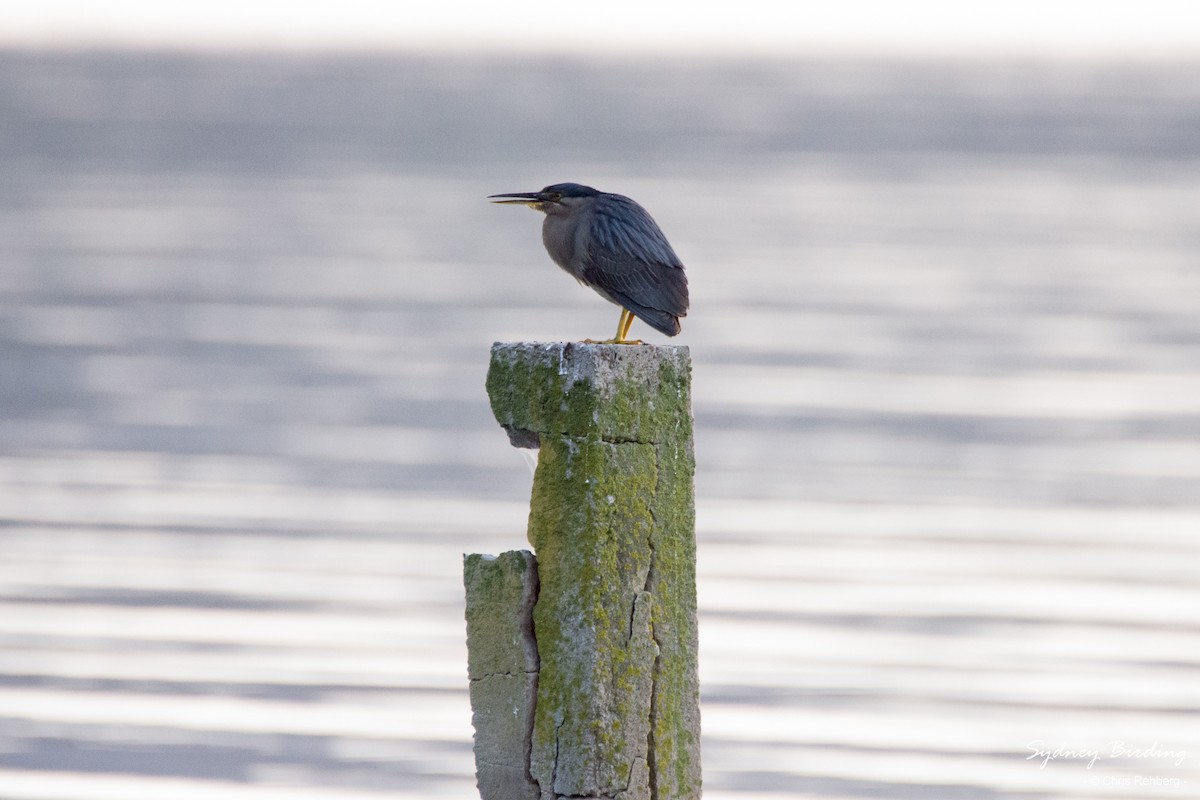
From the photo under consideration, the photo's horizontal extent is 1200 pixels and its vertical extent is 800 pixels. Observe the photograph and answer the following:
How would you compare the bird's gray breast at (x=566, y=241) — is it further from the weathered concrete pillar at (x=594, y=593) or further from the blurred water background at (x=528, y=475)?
the blurred water background at (x=528, y=475)

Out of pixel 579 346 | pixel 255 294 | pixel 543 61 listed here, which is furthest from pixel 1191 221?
pixel 543 61

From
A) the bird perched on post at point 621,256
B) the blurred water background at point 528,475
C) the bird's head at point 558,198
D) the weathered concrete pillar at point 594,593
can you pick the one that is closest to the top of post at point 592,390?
the weathered concrete pillar at point 594,593

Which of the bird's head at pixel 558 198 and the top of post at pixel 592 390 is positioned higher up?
the bird's head at pixel 558 198

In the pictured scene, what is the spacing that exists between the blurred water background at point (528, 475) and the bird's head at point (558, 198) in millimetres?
2273

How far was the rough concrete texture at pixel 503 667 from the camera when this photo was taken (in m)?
5.89

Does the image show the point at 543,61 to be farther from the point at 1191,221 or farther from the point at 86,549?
the point at 86,549

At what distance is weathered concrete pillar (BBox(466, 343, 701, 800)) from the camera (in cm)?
579

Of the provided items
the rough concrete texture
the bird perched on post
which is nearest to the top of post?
the rough concrete texture

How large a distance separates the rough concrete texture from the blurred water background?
2.42 metres

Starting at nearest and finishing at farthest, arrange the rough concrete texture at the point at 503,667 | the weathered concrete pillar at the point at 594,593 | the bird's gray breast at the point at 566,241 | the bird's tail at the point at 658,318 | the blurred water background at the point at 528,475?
the weathered concrete pillar at the point at 594,593, the rough concrete texture at the point at 503,667, the bird's tail at the point at 658,318, the bird's gray breast at the point at 566,241, the blurred water background at the point at 528,475

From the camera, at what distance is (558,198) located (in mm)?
7664

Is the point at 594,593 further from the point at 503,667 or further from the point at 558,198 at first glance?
the point at 558,198

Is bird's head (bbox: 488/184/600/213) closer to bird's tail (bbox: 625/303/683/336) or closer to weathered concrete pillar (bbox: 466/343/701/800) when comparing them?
bird's tail (bbox: 625/303/683/336)

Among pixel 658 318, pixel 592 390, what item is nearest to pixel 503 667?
pixel 592 390
